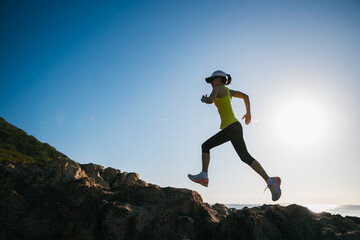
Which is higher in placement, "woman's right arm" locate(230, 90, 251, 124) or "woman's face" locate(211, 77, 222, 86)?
"woman's face" locate(211, 77, 222, 86)

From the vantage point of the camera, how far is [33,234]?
3635mm

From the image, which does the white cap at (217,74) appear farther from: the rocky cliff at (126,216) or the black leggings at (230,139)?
the rocky cliff at (126,216)

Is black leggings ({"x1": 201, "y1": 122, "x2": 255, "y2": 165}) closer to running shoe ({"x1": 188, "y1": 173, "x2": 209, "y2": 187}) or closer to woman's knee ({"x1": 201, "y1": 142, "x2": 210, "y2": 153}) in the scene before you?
woman's knee ({"x1": 201, "y1": 142, "x2": 210, "y2": 153})

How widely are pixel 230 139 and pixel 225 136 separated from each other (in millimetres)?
146

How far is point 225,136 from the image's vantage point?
5422 millimetres

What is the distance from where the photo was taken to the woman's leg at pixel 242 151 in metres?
5.17

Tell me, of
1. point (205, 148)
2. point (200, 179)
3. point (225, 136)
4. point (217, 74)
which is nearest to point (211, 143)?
point (205, 148)

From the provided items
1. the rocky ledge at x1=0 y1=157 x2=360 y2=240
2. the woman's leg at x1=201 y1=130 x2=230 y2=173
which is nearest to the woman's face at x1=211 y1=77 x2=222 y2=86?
the woman's leg at x1=201 y1=130 x2=230 y2=173

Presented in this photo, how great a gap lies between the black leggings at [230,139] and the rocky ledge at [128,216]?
1319 mm

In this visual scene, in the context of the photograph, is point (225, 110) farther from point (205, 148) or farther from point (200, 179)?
point (200, 179)

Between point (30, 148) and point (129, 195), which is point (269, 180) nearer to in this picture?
point (129, 195)

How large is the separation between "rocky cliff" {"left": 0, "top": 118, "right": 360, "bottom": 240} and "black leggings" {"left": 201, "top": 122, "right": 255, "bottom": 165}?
1329 millimetres

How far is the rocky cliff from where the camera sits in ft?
11.2

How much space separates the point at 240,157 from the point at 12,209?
176 inches
